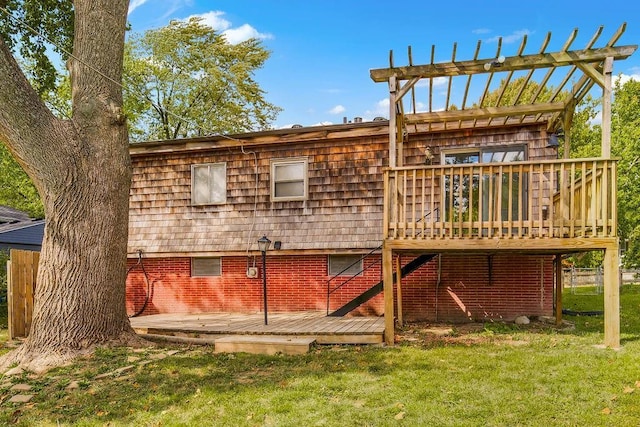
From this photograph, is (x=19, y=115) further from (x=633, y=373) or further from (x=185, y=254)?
(x=633, y=373)

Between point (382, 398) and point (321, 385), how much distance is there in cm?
74

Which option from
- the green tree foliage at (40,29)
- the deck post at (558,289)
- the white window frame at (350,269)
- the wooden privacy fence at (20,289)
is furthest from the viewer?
the green tree foliage at (40,29)

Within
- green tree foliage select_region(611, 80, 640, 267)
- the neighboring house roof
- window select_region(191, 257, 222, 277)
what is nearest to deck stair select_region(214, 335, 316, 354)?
window select_region(191, 257, 222, 277)

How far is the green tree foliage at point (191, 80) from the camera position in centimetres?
2358

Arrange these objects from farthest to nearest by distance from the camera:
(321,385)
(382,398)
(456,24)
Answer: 1. (456,24)
2. (321,385)
3. (382,398)

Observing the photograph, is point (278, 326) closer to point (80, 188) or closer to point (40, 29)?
point (80, 188)

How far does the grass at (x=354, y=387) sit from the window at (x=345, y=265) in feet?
11.1

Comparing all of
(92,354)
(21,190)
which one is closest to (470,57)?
(92,354)

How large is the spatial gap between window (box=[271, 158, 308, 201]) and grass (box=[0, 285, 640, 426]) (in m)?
4.52

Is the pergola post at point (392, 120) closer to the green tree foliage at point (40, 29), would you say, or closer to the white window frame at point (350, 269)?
the white window frame at point (350, 269)

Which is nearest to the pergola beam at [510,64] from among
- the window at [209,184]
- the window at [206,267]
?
the window at [209,184]

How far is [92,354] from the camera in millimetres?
6344

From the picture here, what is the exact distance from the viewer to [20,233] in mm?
16953

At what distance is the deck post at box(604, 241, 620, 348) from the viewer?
643cm
